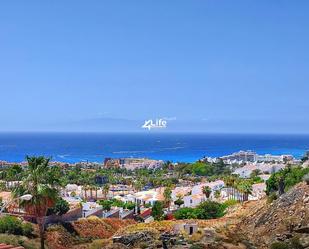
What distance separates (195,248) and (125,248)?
5.09 metres

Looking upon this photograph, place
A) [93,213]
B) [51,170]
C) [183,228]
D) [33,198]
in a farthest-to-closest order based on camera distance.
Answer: [93,213] → [183,228] → [51,170] → [33,198]

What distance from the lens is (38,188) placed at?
84.1ft

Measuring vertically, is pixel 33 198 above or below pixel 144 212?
above

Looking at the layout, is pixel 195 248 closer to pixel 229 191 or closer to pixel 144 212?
pixel 144 212

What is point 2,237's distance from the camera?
112 feet

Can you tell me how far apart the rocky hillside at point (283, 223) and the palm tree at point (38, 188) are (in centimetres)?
1149

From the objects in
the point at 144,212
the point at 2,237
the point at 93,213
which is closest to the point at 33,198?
the point at 2,237

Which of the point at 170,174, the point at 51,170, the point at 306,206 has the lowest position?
the point at 170,174

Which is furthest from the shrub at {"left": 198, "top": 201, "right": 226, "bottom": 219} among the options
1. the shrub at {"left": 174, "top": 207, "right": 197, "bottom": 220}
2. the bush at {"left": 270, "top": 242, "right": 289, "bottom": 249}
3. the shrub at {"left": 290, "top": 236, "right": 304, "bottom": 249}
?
the shrub at {"left": 290, "top": 236, "right": 304, "bottom": 249}

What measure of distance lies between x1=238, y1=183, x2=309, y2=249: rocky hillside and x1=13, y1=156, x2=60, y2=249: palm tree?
37.7 feet

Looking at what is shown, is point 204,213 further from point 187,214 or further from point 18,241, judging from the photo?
point 18,241

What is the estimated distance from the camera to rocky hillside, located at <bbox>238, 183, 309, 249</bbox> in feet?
89.2

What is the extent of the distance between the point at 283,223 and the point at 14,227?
1997cm

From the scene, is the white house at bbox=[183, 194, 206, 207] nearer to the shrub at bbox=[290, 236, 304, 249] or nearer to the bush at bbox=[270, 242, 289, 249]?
the bush at bbox=[270, 242, 289, 249]
